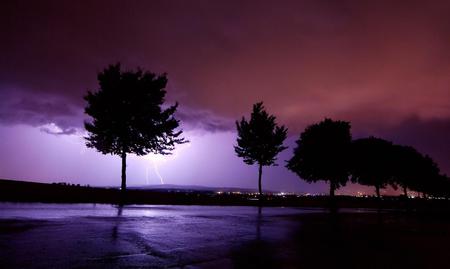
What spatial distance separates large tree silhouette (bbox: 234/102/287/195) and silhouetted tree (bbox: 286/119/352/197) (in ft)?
33.7

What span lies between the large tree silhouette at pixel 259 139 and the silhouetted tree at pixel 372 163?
2245 centimetres

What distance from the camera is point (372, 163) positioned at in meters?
64.1

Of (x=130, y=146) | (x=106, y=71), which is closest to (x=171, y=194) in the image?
(x=130, y=146)

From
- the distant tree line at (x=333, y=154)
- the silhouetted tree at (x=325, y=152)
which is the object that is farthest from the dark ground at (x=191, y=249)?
the silhouetted tree at (x=325, y=152)

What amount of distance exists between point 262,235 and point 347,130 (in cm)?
4739

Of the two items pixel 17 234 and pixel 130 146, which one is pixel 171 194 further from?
pixel 17 234

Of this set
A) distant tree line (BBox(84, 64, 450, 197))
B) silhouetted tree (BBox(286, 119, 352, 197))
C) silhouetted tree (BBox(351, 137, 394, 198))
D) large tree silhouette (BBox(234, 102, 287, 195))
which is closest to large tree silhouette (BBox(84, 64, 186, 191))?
distant tree line (BBox(84, 64, 450, 197))

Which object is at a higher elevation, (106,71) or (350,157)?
(106,71)

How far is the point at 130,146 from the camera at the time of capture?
109 ft

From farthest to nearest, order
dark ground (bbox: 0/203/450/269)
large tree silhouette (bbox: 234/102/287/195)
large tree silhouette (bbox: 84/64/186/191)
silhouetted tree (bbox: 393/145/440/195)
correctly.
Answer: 1. silhouetted tree (bbox: 393/145/440/195)
2. large tree silhouette (bbox: 234/102/287/195)
3. large tree silhouette (bbox: 84/64/186/191)
4. dark ground (bbox: 0/203/450/269)

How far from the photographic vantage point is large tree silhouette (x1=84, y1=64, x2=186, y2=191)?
32.2m

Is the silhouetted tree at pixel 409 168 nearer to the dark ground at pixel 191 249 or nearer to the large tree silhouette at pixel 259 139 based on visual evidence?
the large tree silhouette at pixel 259 139

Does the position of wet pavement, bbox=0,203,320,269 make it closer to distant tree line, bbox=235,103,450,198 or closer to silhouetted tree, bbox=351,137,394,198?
distant tree line, bbox=235,103,450,198

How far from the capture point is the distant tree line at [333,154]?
4519cm
